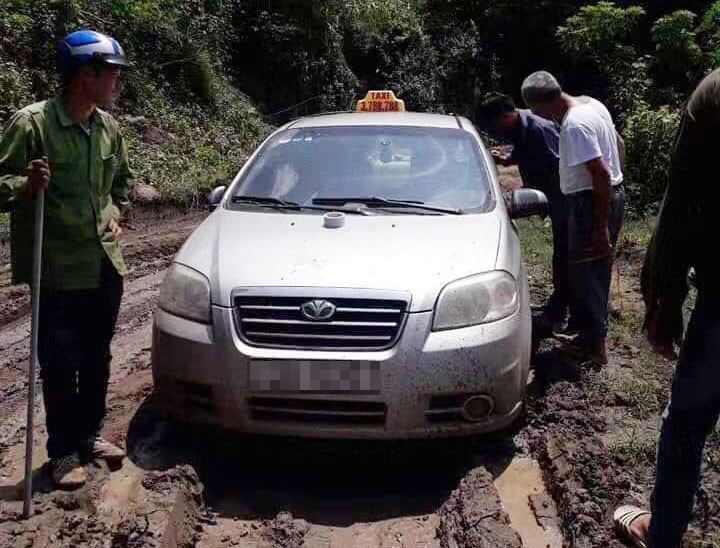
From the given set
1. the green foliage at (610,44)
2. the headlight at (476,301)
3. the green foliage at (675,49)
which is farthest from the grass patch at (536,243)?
the green foliage at (675,49)

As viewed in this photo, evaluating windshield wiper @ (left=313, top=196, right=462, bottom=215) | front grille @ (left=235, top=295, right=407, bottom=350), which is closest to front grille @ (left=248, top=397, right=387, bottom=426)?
front grille @ (left=235, top=295, right=407, bottom=350)

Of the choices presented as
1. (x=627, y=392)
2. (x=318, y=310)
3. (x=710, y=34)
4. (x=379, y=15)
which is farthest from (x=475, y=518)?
(x=379, y=15)

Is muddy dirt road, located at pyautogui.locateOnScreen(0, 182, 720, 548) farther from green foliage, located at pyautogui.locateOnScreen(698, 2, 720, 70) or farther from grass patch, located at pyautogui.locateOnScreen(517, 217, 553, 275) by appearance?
green foliage, located at pyautogui.locateOnScreen(698, 2, 720, 70)

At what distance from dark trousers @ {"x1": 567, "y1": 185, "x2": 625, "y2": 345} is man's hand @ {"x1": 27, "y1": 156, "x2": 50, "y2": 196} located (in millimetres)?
3191

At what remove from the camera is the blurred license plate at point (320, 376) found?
138 inches

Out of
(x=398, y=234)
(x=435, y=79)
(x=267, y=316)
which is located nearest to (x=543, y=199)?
(x=398, y=234)

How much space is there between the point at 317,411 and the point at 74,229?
4.40ft

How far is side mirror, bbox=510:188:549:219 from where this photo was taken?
4793 mm

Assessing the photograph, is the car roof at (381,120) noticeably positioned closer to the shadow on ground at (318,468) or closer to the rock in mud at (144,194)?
the shadow on ground at (318,468)

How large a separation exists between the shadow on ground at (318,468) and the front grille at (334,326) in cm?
56

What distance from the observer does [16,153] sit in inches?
128

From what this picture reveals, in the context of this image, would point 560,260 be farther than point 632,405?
Yes

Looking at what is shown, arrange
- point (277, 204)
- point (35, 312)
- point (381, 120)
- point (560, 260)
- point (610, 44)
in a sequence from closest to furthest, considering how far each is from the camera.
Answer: point (35, 312) < point (277, 204) < point (381, 120) < point (560, 260) < point (610, 44)

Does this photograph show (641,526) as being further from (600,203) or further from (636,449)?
(600,203)
